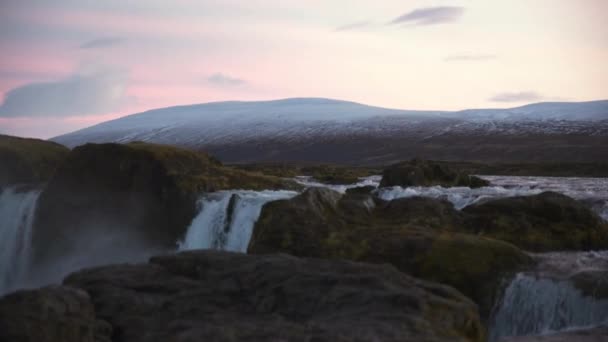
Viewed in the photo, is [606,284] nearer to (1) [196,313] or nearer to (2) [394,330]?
(2) [394,330]

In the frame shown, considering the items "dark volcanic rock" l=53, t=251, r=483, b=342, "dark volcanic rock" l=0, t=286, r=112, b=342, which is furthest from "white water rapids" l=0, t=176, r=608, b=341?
"dark volcanic rock" l=0, t=286, r=112, b=342

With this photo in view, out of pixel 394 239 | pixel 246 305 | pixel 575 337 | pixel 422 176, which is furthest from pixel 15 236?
pixel 575 337

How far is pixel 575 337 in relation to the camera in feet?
46.4

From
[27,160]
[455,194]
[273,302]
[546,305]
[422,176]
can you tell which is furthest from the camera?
[27,160]

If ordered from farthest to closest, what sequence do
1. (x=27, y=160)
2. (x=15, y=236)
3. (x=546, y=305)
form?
(x=27, y=160) < (x=15, y=236) < (x=546, y=305)

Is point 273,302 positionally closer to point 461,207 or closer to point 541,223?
point 541,223

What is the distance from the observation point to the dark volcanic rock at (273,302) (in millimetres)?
11297

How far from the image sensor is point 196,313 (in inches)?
495

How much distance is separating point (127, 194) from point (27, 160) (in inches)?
801

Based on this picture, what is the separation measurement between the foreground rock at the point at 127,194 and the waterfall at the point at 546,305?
19.3 meters

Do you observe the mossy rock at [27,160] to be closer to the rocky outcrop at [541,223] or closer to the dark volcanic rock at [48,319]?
the rocky outcrop at [541,223]

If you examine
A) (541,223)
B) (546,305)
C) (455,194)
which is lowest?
(546,305)

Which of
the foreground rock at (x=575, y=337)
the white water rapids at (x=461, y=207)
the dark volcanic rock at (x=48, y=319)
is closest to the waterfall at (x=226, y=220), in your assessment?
the white water rapids at (x=461, y=207)

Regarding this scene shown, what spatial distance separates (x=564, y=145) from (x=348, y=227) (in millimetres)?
105179
